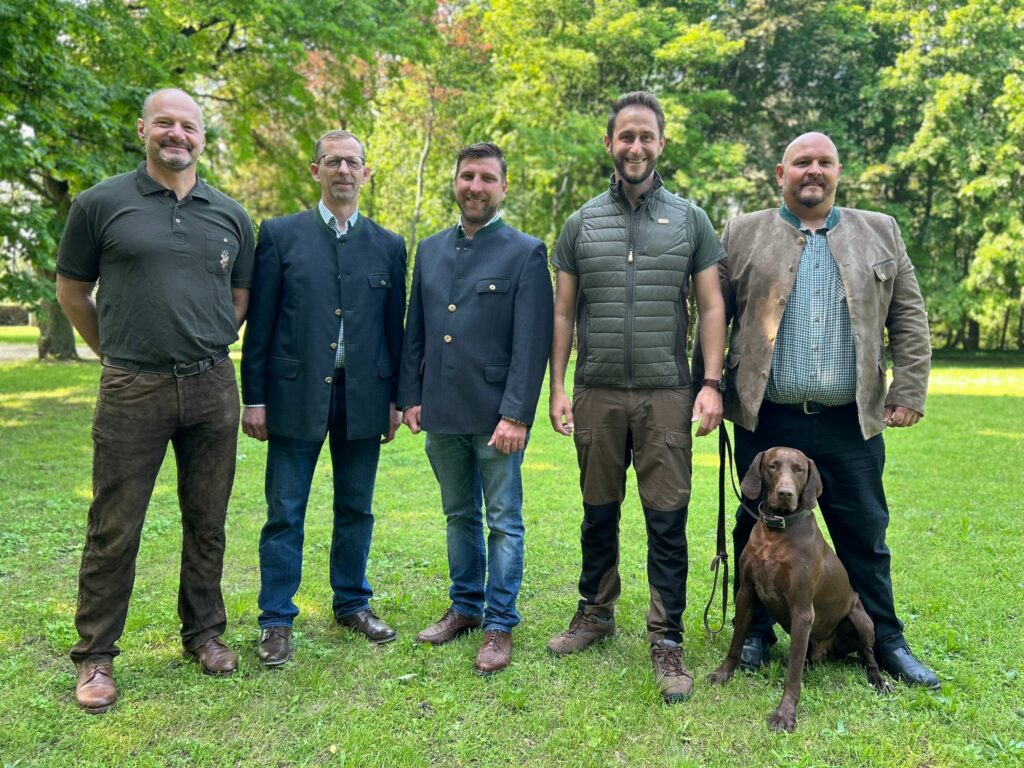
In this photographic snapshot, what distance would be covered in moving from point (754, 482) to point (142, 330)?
9.38 ft

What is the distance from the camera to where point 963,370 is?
883 inches

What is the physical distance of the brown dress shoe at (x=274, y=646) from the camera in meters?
3.88

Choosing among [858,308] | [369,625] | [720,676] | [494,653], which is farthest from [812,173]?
[369,625]

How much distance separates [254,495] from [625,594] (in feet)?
13.6

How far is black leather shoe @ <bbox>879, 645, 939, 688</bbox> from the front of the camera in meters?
3.70

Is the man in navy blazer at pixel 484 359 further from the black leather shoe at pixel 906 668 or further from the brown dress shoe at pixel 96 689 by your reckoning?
the black leather shoe at pixel 906 668

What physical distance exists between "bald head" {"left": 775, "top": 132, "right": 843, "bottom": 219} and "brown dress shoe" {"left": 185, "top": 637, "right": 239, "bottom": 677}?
355 centimetres

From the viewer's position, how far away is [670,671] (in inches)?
147

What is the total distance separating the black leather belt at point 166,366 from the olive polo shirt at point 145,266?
0.03 metres

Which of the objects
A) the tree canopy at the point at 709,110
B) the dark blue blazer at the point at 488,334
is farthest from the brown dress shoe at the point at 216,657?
the tree canopy at the point at 709,110

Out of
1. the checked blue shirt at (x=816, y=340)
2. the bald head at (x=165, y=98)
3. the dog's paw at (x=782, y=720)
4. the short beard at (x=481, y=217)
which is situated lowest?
the dog's paw at (x=782, y=720)

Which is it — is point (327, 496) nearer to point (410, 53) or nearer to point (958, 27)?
point (410, 53)

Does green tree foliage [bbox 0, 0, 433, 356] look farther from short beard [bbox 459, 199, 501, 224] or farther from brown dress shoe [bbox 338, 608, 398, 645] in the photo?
brown dress shoe [bbox 338, 608, 398, 645]

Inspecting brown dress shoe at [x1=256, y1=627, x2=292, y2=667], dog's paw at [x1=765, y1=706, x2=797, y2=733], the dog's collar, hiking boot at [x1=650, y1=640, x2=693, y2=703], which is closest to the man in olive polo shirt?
brown dress shoe at [x1=256, y1=627, x2=292, y2=667]
